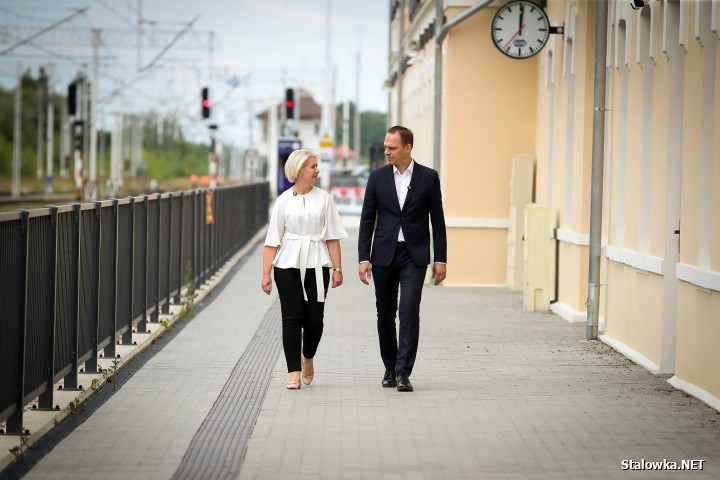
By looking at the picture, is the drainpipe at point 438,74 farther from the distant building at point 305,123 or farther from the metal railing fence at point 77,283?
the distant building at point 305,123

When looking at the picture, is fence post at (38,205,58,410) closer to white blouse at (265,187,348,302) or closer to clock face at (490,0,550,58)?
white blouse at (265,187,348,302)

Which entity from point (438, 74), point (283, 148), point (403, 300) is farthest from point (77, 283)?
point (283, 148)

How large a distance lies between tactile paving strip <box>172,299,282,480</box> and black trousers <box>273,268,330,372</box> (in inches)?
14.3

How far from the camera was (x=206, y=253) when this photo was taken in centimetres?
2239

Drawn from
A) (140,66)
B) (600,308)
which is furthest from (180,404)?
(140,66)

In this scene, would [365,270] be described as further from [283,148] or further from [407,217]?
[283,148]

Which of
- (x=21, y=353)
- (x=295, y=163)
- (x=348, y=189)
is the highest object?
(x=295, y=163)

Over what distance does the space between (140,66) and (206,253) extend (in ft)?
112

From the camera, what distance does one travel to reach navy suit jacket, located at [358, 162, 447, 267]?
10.8 metres

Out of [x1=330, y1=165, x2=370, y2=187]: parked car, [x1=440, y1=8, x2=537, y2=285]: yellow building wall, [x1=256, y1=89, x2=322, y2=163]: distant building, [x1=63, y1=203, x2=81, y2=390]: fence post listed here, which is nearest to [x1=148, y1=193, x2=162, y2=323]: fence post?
[x1=63, y1=203, x2=81, y2=390]: fence post

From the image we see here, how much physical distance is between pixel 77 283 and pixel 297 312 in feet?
5.13

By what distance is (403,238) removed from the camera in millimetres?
10805

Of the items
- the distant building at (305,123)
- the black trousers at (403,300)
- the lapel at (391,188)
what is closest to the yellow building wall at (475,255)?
the black trousers at (403,300)

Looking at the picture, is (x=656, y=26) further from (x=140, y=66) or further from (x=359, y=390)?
(x=140, y=66)
